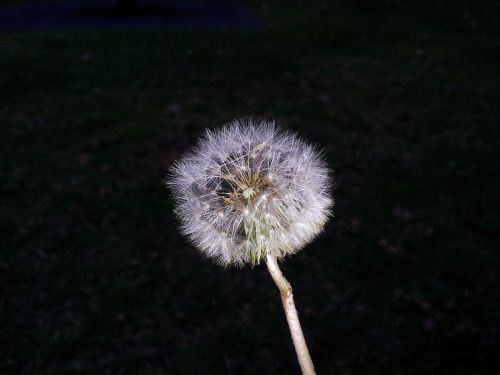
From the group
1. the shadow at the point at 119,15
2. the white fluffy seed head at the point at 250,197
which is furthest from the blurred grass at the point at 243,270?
the white fluffy seed head at the point at 250,197

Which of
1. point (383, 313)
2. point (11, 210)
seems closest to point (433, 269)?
point (383, 313)

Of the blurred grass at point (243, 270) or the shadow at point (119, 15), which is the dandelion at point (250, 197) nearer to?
the blurred grass at point (243, 270)

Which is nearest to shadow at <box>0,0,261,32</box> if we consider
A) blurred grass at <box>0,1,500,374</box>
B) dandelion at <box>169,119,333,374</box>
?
blurred grass at <box>0,1,500,374</box>

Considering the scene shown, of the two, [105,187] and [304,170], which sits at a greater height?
[304,170]

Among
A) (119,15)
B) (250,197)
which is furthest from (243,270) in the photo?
(119,15)

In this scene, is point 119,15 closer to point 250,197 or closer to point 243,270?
point 243,270

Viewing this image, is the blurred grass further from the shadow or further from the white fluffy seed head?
the white fluffy seed head

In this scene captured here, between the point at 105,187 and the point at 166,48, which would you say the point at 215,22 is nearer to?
the point at 166,48
